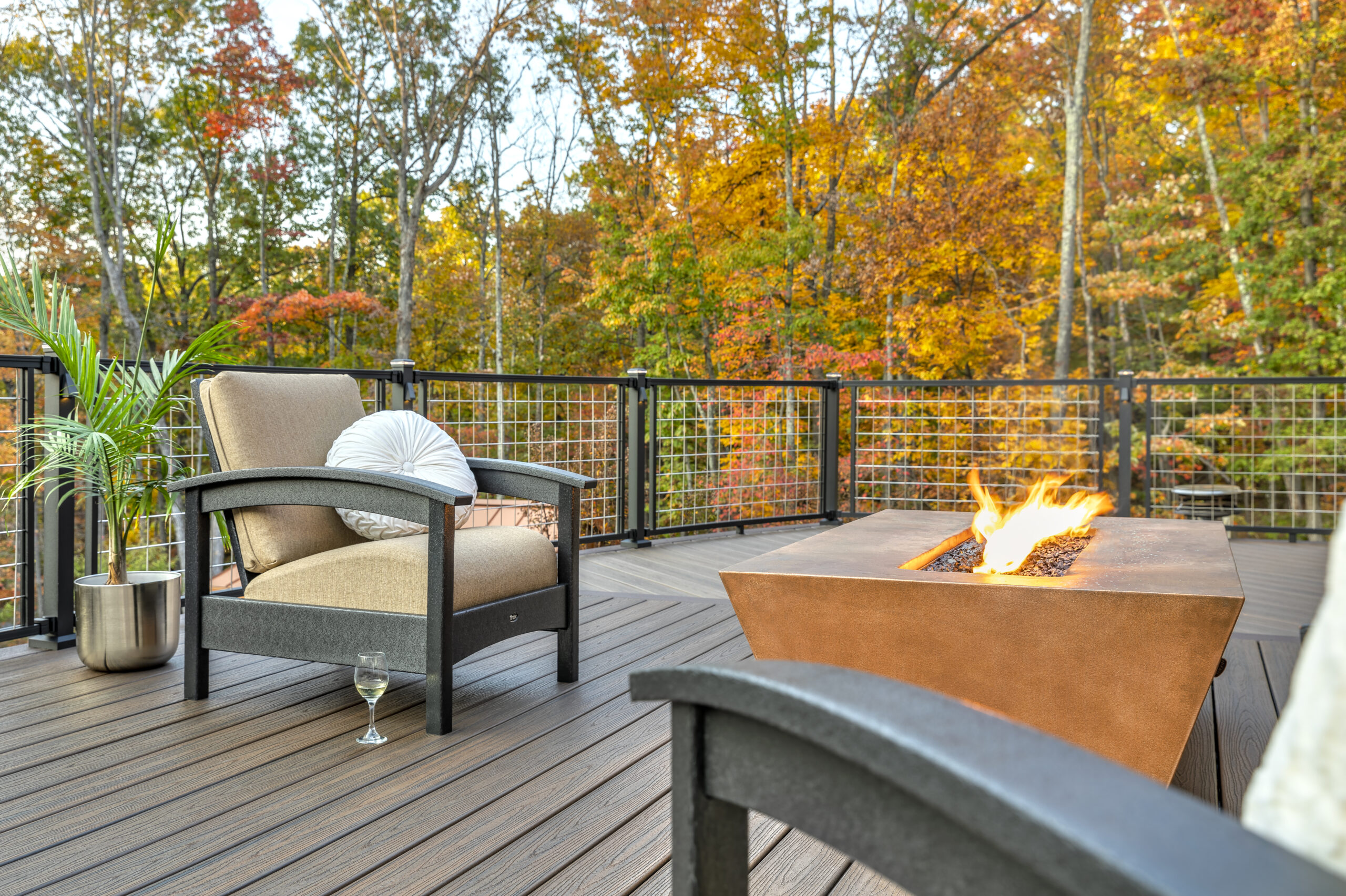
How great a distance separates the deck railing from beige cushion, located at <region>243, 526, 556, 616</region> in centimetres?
47

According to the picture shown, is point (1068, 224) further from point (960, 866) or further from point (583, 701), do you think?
point (960, 866)

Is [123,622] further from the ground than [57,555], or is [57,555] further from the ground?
[57,555]

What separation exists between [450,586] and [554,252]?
11.5 metres

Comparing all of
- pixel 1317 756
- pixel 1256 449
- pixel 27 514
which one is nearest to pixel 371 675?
pixel 27 514

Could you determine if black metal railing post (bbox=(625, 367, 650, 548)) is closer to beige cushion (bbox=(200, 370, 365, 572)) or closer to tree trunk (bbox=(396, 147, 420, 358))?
beige cushion (bbox=(200, 370, 365, 572))

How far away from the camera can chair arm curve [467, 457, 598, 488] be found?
247 centimetres

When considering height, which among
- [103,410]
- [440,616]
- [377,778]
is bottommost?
[377,778]

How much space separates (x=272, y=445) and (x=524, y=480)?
2.24 feet

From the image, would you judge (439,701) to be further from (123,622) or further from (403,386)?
(403,386)

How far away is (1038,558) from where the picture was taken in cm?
205

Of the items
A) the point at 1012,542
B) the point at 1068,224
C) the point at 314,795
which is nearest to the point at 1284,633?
the point at 1012,542

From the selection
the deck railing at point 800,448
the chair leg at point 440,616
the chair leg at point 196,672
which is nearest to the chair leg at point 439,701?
the chair leg at point 440,616

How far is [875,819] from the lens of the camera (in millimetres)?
426

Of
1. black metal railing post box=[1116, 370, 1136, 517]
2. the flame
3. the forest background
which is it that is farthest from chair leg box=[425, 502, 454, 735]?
the forest background
